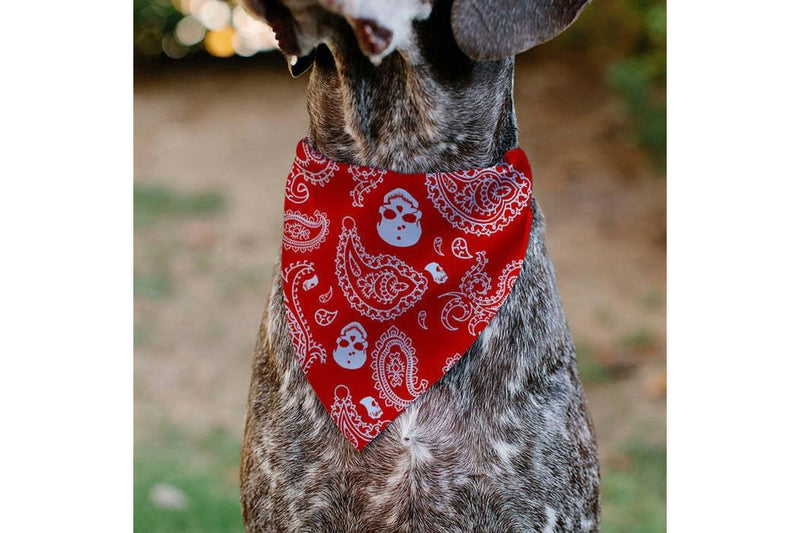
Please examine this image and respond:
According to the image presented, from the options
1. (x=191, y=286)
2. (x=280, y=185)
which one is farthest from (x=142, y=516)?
(x=280, y=185)

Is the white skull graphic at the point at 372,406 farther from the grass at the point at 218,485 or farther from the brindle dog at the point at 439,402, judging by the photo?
the grass at the point at 218,485

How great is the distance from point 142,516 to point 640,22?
17.1ft

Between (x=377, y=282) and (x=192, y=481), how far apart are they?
282 cm

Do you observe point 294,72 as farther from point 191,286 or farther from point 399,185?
point 191,286

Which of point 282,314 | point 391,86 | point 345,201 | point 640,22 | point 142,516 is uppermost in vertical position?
point 640,22

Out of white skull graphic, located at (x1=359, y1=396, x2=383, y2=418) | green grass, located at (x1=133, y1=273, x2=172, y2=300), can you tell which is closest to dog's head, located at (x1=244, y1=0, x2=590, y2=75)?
white skull graphic, located at (x1=359, y1=396, x2=383, y2=418)

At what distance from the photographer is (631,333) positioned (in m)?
6.80

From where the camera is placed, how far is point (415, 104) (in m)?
2.33

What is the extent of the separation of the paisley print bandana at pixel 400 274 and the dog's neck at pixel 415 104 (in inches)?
2.2

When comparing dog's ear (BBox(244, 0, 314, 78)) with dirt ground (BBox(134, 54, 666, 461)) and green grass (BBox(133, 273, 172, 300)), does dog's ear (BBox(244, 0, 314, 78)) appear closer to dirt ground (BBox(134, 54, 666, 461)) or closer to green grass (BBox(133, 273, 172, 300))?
dirt ground (BBox(134, 54, 666, 461))

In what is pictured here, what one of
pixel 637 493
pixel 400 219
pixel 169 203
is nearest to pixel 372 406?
pixel 400 219

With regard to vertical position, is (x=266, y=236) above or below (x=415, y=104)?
above

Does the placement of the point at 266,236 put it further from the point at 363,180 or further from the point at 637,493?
the point at 363,180

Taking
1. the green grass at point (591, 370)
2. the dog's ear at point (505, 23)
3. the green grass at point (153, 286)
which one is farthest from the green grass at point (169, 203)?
the dog's ear at point (505, 23)
